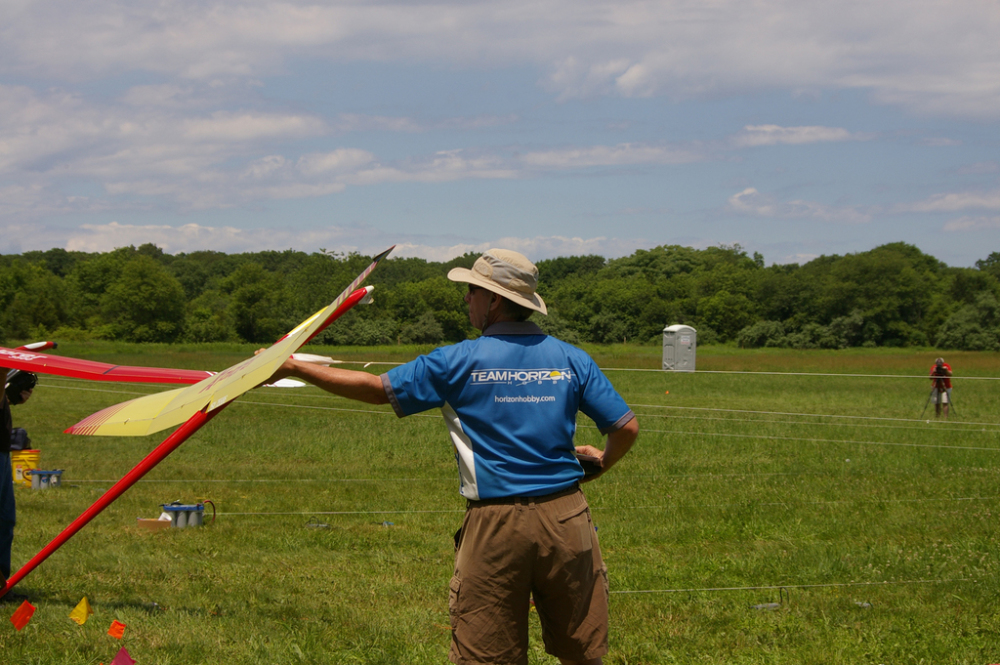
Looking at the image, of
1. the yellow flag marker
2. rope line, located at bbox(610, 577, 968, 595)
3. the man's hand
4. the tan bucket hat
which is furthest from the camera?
rope line, located at bbox(610, 577, 968, 595)

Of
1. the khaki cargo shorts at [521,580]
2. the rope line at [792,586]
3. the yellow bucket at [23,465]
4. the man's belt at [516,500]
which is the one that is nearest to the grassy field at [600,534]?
the rope line at [792,586]

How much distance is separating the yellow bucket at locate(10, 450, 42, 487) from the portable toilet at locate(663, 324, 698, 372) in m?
36.0

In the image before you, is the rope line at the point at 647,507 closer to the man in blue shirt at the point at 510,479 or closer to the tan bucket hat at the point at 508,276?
the man in blue shirt at the point at 510,479

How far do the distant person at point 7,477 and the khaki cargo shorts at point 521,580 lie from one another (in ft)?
13.5

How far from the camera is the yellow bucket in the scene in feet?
36.0

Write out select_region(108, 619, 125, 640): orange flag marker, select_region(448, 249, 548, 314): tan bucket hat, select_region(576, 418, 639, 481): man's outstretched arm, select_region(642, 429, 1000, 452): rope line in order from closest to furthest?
1. select_region(448, 249, 548, 314): tan bucket hat
2. select_region(576, 418, 639, 481): man's outstretched arm
3. select_region(108, 619, 125, 640): orange flag marker
4. select_region(642, 429, 1000, 452): rope line

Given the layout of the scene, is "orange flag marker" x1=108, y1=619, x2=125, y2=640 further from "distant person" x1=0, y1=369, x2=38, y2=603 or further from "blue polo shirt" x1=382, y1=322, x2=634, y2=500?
"blue polo shirt" x1=382, y1=322, x2=634, y2=500

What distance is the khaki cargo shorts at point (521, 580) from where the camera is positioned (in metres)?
3.05

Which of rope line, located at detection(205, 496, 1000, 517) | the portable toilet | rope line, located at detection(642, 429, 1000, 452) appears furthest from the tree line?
rope line, located at detection(205, 496, 1000, 517)

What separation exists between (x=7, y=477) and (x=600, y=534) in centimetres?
514

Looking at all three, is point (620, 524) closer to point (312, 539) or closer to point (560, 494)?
point (312, 539)

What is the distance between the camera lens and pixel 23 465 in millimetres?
11219

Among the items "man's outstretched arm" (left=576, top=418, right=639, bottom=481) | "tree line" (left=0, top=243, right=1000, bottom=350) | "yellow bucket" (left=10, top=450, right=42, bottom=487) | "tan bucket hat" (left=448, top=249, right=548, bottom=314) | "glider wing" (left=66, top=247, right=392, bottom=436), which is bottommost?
"yellow bucket" (left=10, top=450, right=42, bottom=487)

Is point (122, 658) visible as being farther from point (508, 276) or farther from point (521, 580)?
point (508, 276)
